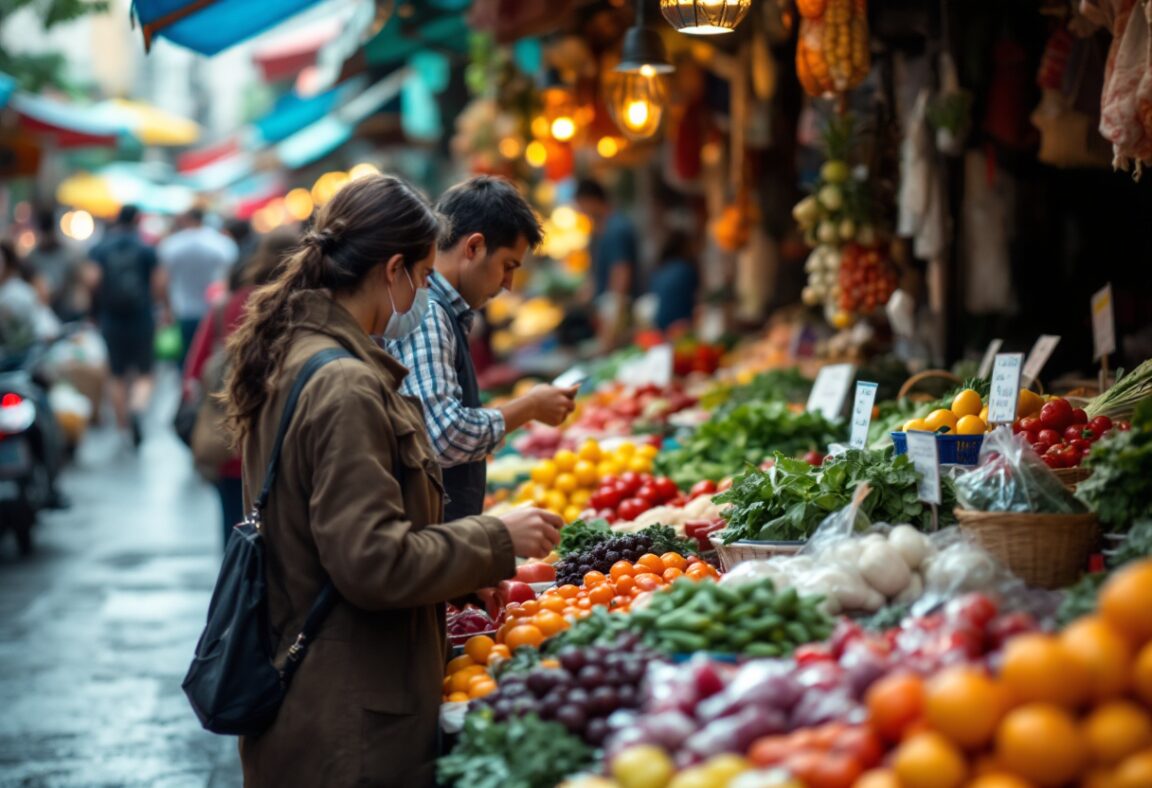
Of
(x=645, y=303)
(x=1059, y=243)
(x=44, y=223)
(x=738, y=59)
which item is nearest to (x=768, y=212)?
(x=738, y=59)

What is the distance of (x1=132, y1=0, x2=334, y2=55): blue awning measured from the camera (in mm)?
6637

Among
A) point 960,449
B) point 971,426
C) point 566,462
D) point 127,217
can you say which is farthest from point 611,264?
point 960,449

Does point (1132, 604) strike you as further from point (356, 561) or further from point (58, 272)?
point (58, 272)

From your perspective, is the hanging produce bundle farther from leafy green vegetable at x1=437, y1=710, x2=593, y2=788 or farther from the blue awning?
leafy green vegetable at x1=437, y1=710, x2=593, y2=788

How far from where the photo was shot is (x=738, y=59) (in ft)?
31.7

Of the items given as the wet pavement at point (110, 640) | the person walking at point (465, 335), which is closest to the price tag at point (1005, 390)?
the person walking at point (465, 335)

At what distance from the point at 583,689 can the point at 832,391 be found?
388cm

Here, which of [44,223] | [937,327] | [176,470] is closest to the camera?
[937,327]

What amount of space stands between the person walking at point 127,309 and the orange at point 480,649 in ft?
42.7

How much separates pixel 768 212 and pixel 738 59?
1.44 m

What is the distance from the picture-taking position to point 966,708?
93.7 inches

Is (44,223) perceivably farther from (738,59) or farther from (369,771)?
(369,771)

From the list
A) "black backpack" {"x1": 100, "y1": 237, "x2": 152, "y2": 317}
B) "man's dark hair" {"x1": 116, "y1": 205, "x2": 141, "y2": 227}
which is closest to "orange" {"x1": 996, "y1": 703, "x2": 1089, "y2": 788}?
"black backpack" {"x1": 100, "y1": 237, "x2": 152, "y2": 317}

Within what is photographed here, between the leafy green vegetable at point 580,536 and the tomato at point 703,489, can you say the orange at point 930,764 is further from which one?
the tomato at point 703,489
